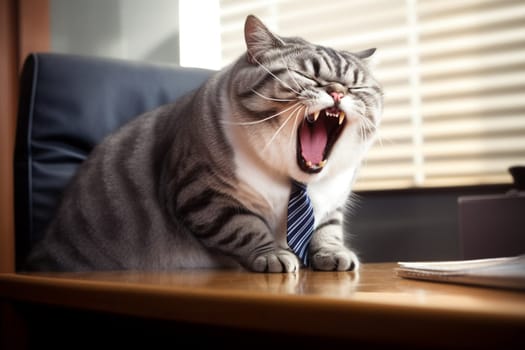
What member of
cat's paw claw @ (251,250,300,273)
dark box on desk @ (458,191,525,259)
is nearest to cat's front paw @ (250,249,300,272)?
cat's paw claw @ (251,250,300,273)

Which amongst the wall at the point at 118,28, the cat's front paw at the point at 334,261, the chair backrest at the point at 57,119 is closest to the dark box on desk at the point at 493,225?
the cat's front paw at the point at 334,261

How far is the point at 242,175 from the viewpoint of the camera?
1.00 m

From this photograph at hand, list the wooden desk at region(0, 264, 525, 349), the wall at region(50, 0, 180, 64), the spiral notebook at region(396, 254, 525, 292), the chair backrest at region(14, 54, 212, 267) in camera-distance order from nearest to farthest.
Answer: the wooden desk at region(0, 264, 525, 349) → the spiral notebook at region(396, 254, 525, 292) → the chair backrest at region(14, 54, 212, 267) → the wall at region(50, 0, 180, 64)

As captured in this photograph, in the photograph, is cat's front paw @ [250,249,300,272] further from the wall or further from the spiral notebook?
the wall

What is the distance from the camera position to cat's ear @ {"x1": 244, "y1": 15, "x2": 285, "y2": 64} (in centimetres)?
98

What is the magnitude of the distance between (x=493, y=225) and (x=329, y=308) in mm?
819

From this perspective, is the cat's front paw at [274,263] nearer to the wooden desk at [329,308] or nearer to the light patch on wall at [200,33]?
the wooden desk at [329,308]

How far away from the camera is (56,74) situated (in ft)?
4.15

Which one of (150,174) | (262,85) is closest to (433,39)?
(262,85)

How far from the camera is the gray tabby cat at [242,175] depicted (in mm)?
944

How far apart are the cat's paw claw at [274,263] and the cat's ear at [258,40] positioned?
0.34m

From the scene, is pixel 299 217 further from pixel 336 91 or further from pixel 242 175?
pixel 336 91

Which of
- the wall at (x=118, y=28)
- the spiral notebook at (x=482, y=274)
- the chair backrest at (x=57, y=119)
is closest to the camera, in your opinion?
the spiral notebook at (x=482, y=274)

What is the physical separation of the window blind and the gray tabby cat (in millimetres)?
413
